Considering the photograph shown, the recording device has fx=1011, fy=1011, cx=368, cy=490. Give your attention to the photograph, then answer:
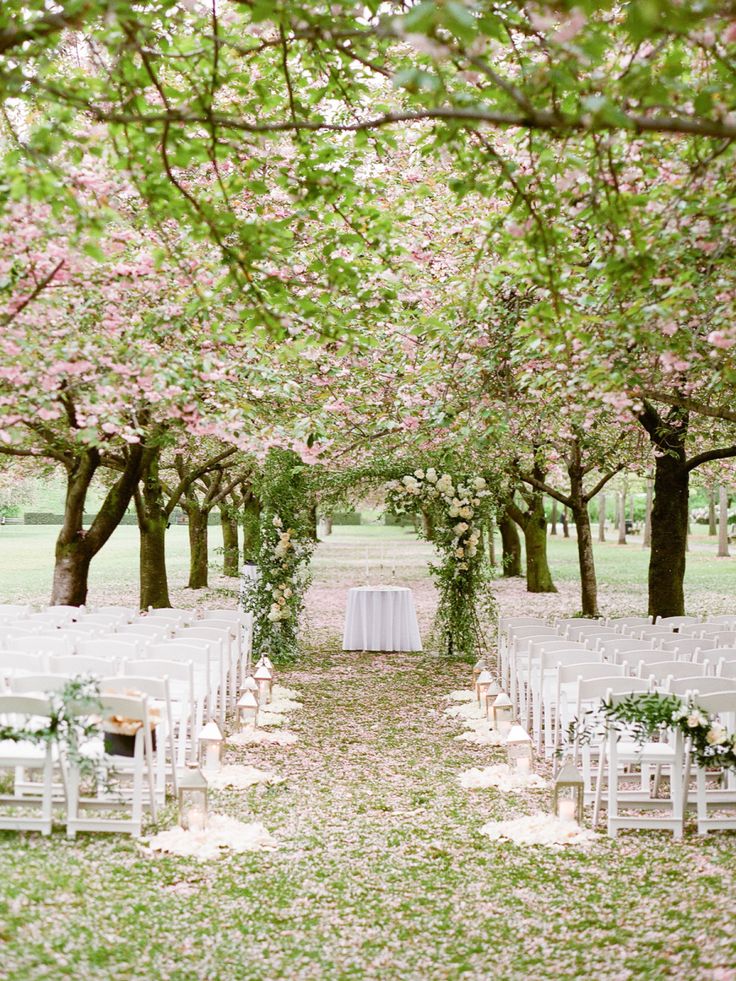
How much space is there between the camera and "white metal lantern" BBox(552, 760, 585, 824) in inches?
271

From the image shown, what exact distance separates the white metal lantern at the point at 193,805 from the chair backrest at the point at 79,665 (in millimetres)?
1659

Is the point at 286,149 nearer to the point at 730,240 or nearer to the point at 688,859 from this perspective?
the point at 730,240

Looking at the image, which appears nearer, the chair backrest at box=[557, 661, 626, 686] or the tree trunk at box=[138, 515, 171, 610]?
the chair backrest at box=[557, 661, 626, 686]

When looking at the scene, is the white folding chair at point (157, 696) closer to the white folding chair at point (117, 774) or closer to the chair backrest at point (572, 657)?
the white folding chair at point (117, 774)

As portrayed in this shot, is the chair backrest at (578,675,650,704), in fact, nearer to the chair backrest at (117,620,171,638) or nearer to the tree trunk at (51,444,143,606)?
the chair backrest at (117,620,171,638)

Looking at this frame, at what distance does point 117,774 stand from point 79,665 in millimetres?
1488

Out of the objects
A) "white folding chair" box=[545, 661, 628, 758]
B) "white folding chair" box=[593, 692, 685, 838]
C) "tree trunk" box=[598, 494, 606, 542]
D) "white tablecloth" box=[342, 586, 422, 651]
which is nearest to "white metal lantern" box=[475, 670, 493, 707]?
"white folding chair" box=[545, 661, 628, 758]

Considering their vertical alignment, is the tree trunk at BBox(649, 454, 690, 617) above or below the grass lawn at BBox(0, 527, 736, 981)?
above

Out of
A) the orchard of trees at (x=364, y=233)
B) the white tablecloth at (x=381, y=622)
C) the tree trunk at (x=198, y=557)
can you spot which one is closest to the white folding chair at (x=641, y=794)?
the orchard of trees at (x=364, y=233)

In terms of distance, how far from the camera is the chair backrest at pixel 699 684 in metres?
7.50

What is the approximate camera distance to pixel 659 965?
15.3 ft

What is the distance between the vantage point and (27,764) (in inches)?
257

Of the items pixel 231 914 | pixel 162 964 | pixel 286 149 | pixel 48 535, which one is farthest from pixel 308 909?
pixel 48 535

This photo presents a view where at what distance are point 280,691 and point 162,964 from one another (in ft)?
26.1
